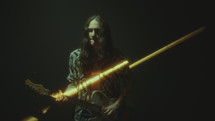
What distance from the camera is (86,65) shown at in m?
2.87

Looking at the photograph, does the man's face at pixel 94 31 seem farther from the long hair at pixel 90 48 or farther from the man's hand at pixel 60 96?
the man's hand at pixel 60 96

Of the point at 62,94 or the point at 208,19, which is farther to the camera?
the point at 208,19

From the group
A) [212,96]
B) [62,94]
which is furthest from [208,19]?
[62,94]

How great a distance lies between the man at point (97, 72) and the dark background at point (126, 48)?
71cm

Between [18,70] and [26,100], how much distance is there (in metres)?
0.32

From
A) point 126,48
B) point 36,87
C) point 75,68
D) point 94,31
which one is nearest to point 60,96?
point 36,87

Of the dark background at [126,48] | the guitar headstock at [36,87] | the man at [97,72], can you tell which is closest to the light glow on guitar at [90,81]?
the man at [97,72]

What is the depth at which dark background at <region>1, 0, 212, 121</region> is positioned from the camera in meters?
3.58

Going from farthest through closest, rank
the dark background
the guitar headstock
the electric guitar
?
the dark background, the electric guitar, the guitar headstock

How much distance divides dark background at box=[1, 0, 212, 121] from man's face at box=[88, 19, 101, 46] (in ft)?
2.92

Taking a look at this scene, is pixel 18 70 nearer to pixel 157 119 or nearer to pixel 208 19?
pixel 157 119

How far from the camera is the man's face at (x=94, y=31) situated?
2834 millimetres

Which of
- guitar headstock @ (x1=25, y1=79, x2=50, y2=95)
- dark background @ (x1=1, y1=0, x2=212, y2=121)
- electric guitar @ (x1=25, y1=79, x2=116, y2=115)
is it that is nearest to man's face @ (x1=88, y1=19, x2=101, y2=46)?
electric guitar @ (x1=25, y1=79, x2=116, y2=115)

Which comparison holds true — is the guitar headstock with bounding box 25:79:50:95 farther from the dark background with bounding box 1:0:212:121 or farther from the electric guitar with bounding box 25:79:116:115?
the dark background with bounding box 1:0:212:121
